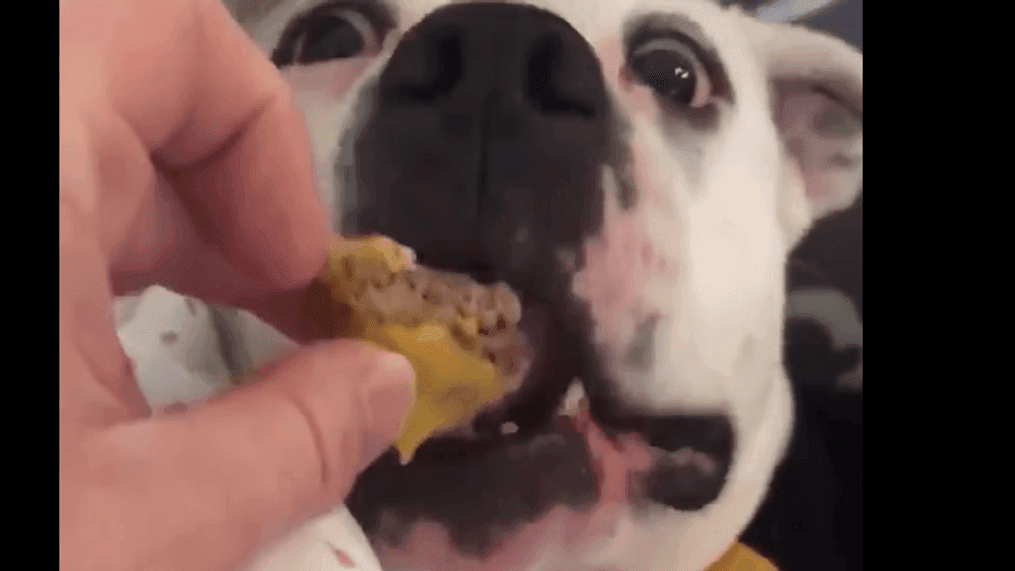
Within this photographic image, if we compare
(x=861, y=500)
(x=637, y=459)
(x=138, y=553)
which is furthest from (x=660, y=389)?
(x=138, y=553)

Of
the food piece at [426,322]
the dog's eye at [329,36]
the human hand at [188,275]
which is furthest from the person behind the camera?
the dog's eye at [329,36]

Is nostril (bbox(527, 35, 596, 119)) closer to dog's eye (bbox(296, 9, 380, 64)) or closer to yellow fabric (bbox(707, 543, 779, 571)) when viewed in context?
dog's eye (bbox(296, 9, 380, 64))

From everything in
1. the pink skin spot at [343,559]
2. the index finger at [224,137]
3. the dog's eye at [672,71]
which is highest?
the index finger at [224,137]

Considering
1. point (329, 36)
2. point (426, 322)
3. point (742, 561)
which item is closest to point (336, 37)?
point (329, 36)

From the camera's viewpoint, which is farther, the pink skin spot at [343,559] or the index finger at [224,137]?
the pink skin spot at [343,559]

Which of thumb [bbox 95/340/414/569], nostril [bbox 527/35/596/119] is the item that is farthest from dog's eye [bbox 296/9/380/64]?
thumb [bbox 95/340/414/569]

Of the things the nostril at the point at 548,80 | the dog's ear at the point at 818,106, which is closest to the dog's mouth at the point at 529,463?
the nostril at the point at 548,80

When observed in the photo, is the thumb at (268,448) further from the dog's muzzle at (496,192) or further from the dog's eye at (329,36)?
the dog's eye at (329,36)
